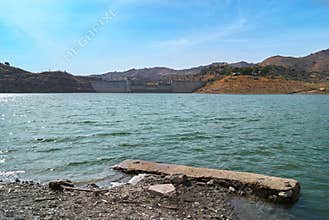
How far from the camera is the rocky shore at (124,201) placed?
1037 cm

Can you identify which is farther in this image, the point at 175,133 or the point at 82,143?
the point at 175,133

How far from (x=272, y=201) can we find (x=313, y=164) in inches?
292

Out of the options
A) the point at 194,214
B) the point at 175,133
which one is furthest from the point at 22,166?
the point at 175,133

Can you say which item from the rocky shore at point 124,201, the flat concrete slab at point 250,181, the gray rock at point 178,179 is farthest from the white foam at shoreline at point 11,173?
the gray rock at point 178,179

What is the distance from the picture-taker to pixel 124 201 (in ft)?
39.0

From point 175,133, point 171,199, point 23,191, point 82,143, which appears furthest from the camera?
point 175,133

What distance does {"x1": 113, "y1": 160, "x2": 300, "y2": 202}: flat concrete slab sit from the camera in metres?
13.3

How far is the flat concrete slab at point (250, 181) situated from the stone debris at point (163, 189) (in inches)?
75.2

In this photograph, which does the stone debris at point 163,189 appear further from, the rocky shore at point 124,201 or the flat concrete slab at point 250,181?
the flat concrete slab at point 250,181

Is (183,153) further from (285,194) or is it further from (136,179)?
(285,194)

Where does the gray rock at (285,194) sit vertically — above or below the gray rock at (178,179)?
below

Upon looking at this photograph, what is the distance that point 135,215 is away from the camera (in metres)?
10.5

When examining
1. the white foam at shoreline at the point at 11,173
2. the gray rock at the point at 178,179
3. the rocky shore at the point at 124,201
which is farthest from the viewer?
the white foam at shoreline at the point at 11,173

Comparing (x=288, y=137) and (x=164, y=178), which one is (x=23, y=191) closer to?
(x=164, y=178)
